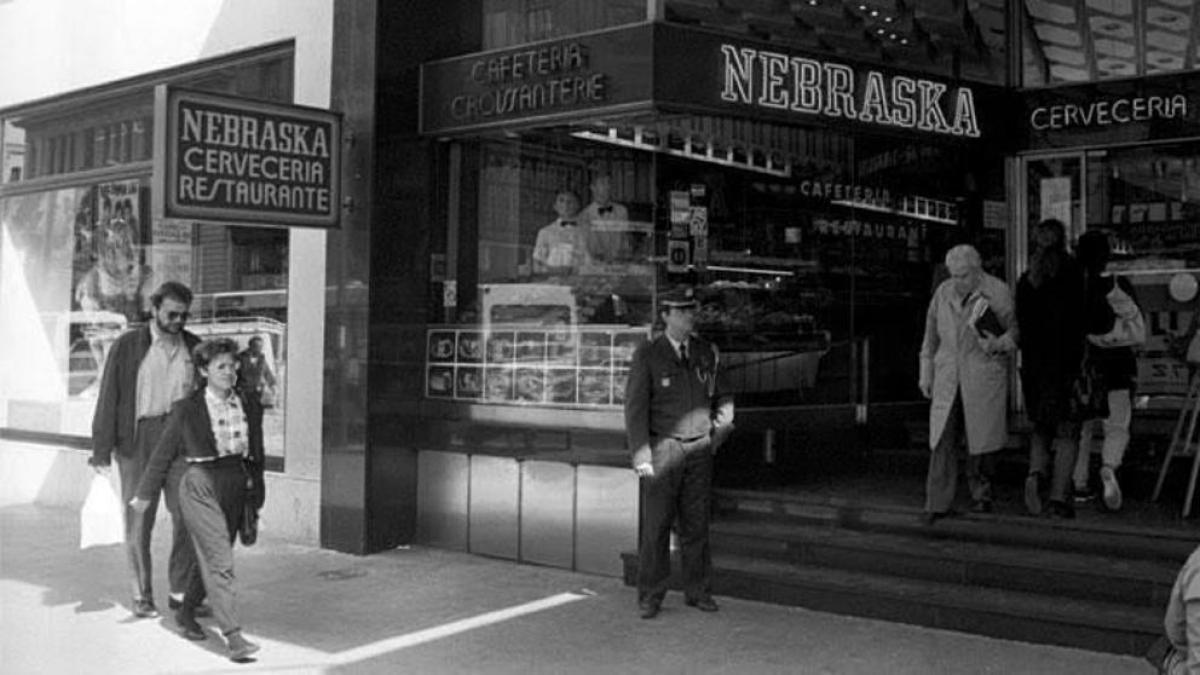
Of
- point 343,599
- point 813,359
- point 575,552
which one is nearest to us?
point 343,599

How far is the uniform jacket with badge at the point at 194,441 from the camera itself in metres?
6.90

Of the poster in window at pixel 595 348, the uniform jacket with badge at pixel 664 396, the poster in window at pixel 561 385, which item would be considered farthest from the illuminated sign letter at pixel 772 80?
the poster in window at pixel 561 385

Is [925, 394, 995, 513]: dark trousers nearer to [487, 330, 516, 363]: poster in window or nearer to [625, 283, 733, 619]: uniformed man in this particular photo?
[625, 283, 733, 619]: uniformed man

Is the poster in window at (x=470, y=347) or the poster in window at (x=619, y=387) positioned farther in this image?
the poster in window at (x=470, y=347)

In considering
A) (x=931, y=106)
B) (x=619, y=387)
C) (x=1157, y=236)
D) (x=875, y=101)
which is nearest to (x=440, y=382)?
(x=619, y=387)

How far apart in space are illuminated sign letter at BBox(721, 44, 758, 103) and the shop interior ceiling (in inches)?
27.5

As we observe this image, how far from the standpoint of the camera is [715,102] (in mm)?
8586

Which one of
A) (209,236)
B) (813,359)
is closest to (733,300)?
(813,359)

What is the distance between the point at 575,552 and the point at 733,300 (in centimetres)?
261

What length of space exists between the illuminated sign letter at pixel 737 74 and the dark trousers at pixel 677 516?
246 cm

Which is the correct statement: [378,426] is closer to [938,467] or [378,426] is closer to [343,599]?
[343,599]

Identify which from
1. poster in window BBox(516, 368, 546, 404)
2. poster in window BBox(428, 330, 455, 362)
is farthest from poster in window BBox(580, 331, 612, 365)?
poster in window BBox(428, 330, 455, 362)

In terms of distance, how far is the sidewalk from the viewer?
6.56 metres

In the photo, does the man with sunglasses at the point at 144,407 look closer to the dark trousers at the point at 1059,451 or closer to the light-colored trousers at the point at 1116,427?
the dark trousers at the point at 1059,451
